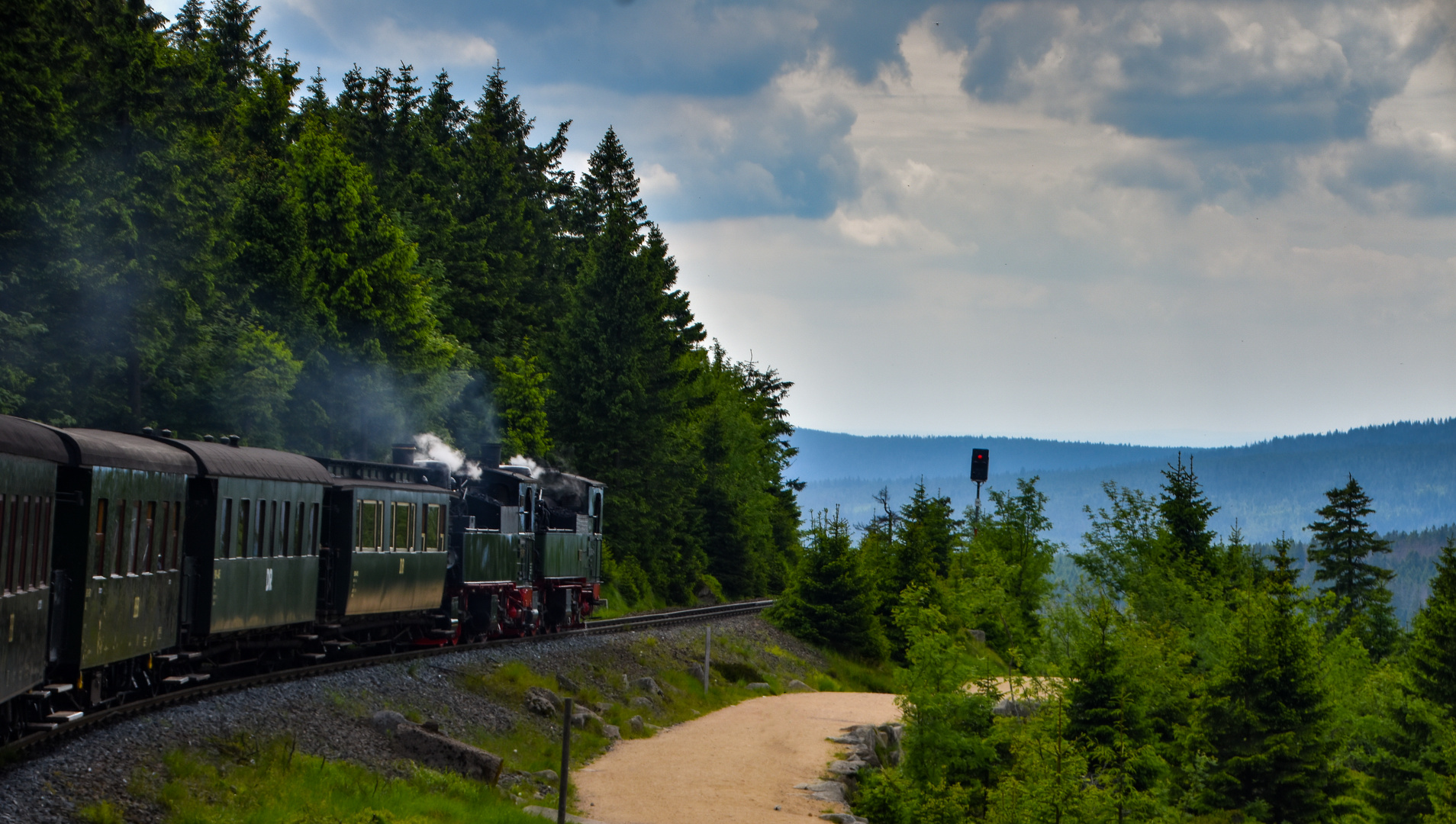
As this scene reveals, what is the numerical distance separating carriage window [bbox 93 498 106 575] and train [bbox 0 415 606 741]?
0.03 meters

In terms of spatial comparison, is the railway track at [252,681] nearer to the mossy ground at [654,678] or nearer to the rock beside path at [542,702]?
the mossy ground at [654,678]

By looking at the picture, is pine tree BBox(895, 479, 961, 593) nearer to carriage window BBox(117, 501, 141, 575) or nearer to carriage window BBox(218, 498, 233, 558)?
carriage window BBox(218, 498, 233, 558)

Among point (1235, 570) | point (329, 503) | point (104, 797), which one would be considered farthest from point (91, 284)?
point (1235, 570)

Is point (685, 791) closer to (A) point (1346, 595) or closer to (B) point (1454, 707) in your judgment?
(B) point (1454, 707)

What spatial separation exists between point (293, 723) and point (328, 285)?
97.1 ft

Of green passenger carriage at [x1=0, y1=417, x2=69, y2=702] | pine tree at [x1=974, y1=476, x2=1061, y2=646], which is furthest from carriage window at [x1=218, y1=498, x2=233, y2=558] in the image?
pine tree at [x1=974, y1=476, x2=1061, y2=646]

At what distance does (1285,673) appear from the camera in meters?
29.7

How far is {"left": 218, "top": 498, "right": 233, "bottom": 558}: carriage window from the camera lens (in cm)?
1908

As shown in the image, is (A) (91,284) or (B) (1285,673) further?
(A) (91,284)

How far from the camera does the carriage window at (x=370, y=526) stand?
937 inches

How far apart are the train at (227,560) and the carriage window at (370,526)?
35mm

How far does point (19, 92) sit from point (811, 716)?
82.5 feet

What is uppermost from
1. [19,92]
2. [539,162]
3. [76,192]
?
[539,162]

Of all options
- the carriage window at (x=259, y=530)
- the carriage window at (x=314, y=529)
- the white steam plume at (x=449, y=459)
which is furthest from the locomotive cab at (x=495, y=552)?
the carriage window at (x=259, y=530)
